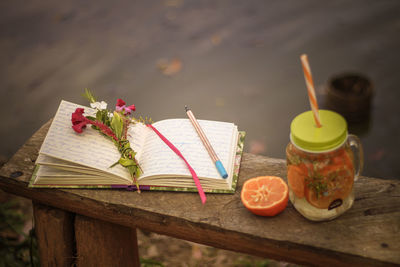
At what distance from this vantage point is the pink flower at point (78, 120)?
135 cm

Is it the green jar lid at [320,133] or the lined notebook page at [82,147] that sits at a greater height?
the lined notebook page at [82,147]

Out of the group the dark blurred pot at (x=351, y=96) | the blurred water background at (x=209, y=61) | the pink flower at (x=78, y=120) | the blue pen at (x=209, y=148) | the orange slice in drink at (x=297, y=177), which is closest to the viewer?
the orange slice in drink at (x=297, y=177)

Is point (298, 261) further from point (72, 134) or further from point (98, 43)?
point (98, 43)

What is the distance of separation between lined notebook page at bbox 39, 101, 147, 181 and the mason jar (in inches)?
21.4

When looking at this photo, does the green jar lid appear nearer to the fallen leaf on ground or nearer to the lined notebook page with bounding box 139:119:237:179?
the lined notebook page with bounding box 139:119:237:179

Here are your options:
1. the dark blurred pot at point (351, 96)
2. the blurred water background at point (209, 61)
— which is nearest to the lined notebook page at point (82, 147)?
the blurred water background at point (209, 61)

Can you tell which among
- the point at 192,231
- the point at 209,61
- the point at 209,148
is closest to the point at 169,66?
the point at 209,61

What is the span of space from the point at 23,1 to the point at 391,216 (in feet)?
15.4

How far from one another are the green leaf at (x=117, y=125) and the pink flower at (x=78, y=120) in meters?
0.09

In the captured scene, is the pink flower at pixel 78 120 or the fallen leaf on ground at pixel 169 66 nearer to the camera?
the pink flower at pixel 78 120

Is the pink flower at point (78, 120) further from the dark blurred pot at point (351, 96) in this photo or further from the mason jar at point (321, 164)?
the dark blurred pot at point (351, 96)

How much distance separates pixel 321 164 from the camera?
1017 millimetres

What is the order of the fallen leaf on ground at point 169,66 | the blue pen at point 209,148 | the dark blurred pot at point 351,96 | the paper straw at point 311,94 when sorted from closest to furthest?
the paper straw at point 311,94
the blue pen at point 209,148
the dark blurred pot at point 351,96
the fallen leaf on ground at point 169,66

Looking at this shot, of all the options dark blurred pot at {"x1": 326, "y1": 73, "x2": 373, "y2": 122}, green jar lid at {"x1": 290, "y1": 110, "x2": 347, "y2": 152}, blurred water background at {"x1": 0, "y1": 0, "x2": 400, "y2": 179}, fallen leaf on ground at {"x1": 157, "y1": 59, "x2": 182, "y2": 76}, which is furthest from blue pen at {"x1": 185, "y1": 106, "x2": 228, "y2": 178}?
fallen leaf on ground at {"x1": 157, "y1": 59, "x2": 182, "y2": 76}
